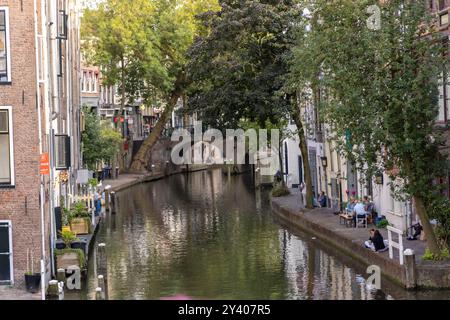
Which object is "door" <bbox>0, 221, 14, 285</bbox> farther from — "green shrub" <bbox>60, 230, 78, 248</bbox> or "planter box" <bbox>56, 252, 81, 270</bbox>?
"green shrub" <bbox>60, 230, 78, 248</bbox>

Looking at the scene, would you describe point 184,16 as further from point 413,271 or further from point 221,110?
point 413,271

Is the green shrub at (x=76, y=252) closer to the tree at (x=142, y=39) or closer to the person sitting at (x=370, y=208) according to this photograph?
the person sitting at (x=370, y=208)

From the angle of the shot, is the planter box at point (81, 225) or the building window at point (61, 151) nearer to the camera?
the building window at point (61, 151)

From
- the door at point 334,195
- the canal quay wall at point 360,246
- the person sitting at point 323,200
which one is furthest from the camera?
the person sitting at point 323,200

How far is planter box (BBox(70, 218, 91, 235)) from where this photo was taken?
48.0 metres

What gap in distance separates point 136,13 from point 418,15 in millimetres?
56474

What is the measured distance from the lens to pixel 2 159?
108 ft

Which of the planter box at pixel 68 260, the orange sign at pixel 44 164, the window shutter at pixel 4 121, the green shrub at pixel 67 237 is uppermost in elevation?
the window shutter at pixel 4 121

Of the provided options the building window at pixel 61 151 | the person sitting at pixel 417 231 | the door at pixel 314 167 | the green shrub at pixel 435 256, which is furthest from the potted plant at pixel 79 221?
the door at pixel 314 167

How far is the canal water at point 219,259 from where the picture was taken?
3384cm

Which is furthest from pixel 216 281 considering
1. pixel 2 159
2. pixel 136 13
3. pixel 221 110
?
pixel 136 13

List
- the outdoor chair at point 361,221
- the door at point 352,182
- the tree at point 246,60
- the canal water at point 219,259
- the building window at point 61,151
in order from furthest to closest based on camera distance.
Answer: the tree at point 246,60, the door at point 352,182, the outdoor chair at point 361,221, the building window at point 61,151, the canal water at point 219,259

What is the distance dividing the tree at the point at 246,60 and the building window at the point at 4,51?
74.0 ft

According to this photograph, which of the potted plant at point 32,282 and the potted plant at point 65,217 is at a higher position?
the potted plant at point 65,217
